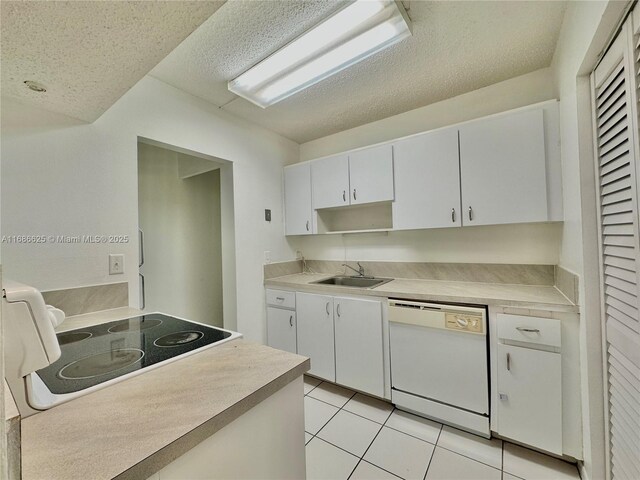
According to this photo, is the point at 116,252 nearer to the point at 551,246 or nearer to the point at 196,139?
the point at 196,139

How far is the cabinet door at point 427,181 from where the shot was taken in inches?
77.3

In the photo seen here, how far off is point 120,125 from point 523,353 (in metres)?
2.77

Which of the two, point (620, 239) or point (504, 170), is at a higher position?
point (504, 170)

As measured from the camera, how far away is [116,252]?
1643 millimetres

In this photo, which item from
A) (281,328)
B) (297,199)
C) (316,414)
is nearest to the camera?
(316,414)

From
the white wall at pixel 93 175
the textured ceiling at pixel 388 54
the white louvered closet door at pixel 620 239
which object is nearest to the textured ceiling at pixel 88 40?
the white wall at pixel 93 175

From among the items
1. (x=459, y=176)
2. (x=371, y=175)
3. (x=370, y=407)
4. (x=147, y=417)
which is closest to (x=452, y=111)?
(x=459, y=176)

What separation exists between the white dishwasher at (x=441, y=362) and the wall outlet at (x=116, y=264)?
1.79 meters

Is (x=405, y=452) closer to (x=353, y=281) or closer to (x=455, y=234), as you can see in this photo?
(x=353, y=281)

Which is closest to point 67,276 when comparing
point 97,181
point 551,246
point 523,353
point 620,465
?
point 97,181

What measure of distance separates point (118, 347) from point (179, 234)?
233 cm

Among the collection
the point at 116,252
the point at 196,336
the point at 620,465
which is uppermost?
the point at 116,252

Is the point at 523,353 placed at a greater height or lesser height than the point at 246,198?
lesser

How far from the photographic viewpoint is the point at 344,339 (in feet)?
6.93
